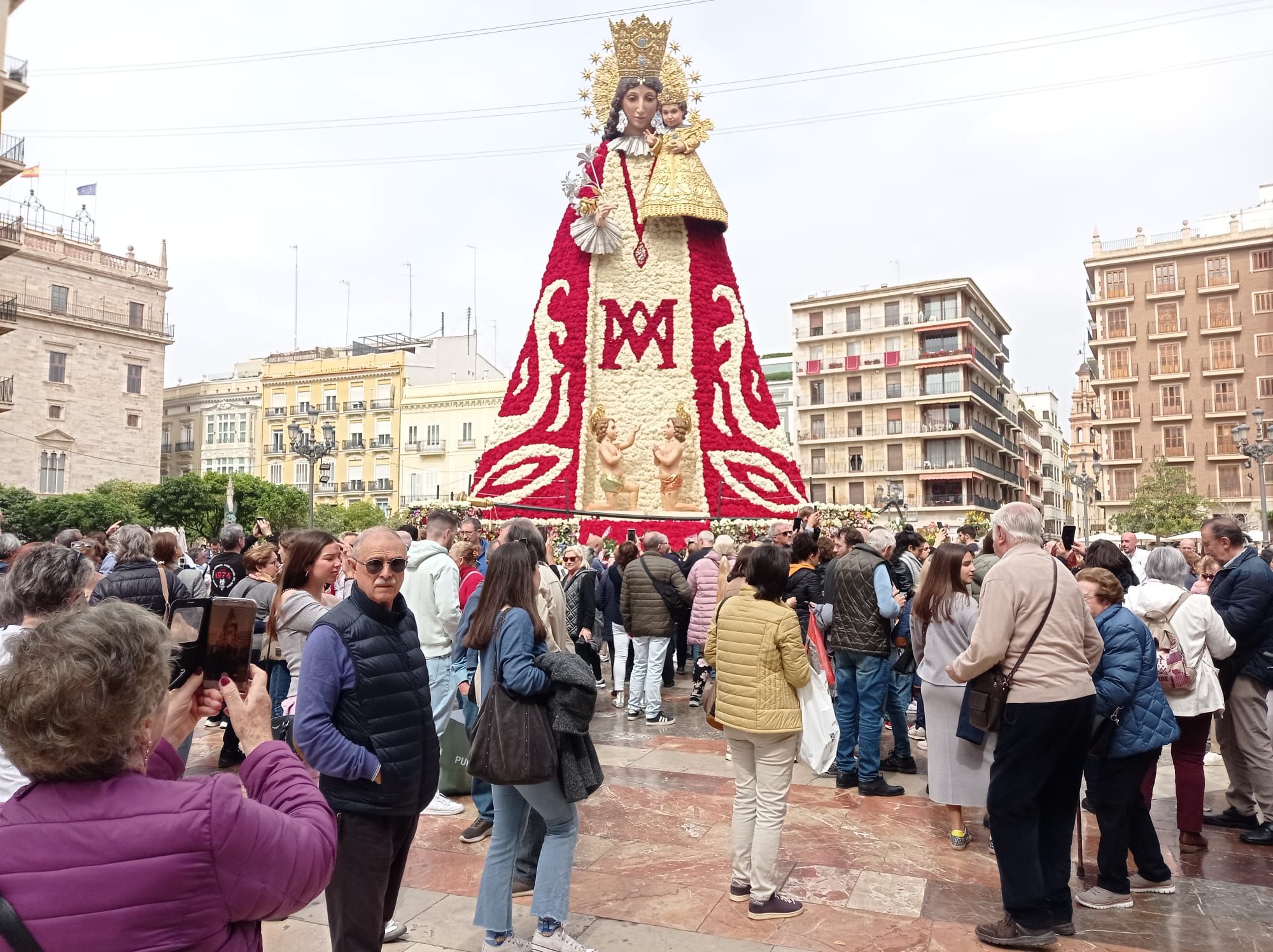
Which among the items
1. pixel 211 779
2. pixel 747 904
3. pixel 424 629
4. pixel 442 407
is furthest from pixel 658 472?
pixel 442 407

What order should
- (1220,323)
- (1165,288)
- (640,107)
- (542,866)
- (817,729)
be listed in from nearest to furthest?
(542,866), (817,729), (640,107), (1220,323), (1165,288)

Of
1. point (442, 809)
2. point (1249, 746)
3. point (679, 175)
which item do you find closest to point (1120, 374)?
point (679, 175)

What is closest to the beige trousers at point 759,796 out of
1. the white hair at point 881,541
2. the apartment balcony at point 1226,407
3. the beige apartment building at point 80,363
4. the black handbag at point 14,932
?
the white hair at point 881,541

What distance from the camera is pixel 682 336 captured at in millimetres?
19250

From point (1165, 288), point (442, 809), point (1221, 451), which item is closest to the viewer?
point (442, 809)

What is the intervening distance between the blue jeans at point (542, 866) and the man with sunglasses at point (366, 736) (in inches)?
20.6

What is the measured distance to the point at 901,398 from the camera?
177ft

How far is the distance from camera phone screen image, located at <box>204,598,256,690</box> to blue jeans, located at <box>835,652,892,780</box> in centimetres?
489

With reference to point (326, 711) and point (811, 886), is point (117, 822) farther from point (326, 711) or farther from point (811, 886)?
point (811, 886)

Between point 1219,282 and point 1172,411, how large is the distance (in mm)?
7053

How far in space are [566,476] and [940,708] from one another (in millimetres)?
13610

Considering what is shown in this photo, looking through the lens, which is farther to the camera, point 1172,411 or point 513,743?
point 1172,411

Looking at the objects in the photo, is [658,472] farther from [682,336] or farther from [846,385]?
[846,385]

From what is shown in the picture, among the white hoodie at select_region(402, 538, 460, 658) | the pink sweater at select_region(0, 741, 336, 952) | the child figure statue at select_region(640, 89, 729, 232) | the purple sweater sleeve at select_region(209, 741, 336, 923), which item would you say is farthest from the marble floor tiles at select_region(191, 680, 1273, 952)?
the child figure statue at select_region(640, 89, 729, 232)
